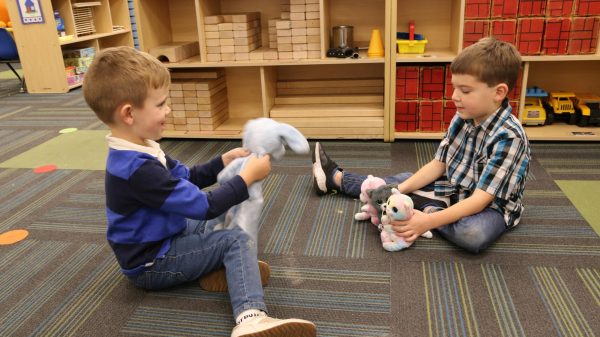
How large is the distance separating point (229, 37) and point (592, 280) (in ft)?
7.27

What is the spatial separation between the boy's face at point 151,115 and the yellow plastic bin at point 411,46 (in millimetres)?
1791

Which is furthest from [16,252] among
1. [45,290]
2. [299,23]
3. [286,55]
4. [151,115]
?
[299,23]

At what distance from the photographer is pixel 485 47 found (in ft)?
5.35

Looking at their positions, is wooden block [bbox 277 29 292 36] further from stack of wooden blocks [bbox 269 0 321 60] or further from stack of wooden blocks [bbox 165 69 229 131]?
stack of wooden blocks [bbox 165 69 229 131]

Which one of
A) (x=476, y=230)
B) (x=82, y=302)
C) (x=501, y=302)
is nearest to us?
(x=501, y=302)

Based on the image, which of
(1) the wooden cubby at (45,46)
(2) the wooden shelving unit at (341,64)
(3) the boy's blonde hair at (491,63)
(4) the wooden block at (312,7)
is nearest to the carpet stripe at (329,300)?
(3) the boy's blonde hair at (491,63)

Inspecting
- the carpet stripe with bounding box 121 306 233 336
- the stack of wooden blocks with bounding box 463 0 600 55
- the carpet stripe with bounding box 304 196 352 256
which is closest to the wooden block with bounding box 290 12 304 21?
the stack of wooden blocks with bounding box 463 0 600 55

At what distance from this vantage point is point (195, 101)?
3066mm

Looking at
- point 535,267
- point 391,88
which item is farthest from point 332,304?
point 391,88

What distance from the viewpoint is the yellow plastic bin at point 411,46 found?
2773mm

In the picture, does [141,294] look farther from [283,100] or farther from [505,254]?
[283,100]

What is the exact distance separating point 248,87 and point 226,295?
2.06 meters

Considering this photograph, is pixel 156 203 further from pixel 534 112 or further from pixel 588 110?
pixel 588 110

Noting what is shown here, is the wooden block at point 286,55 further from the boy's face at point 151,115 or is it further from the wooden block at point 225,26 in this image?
the boy's face at point 151,115
